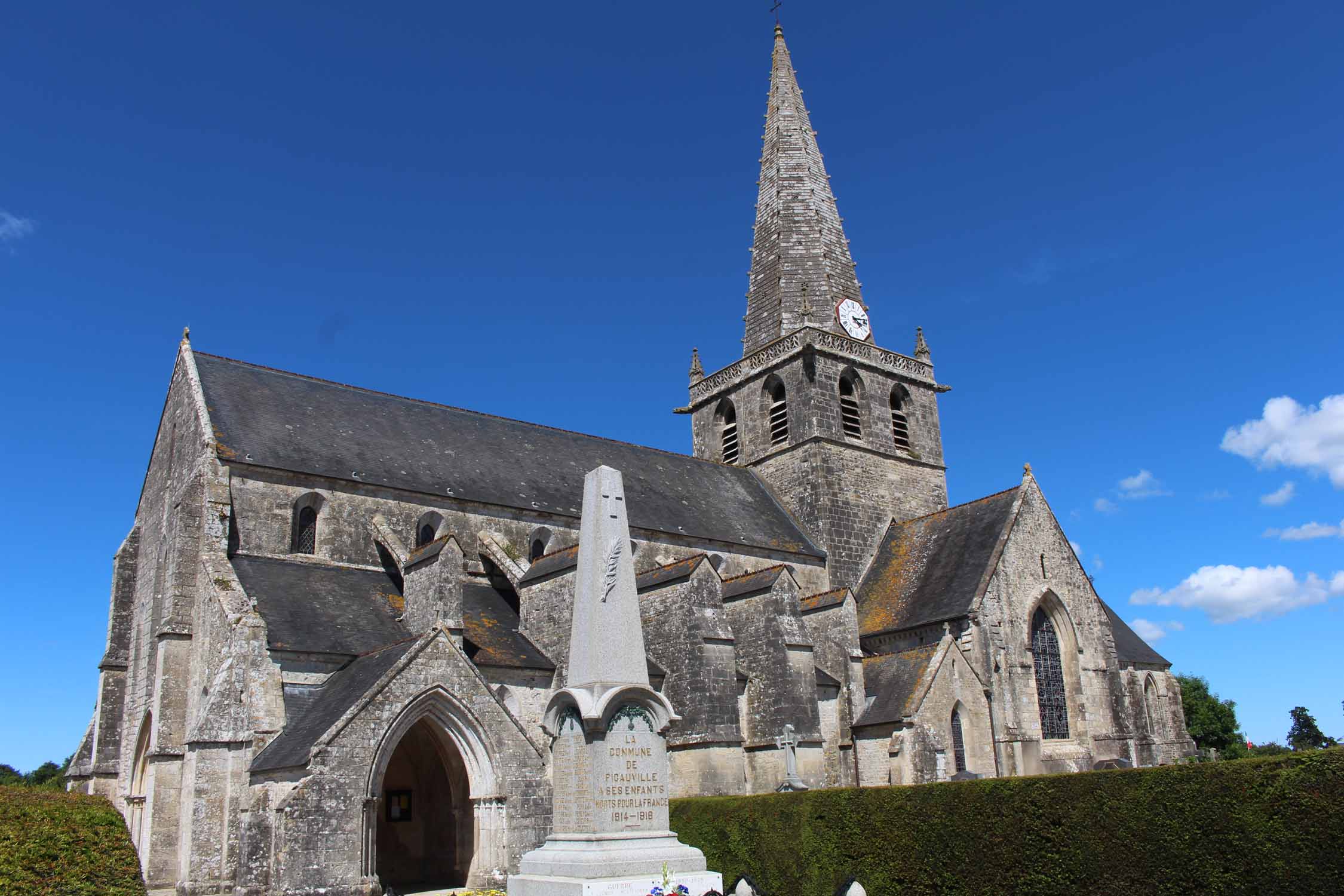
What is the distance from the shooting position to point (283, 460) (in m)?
21.4

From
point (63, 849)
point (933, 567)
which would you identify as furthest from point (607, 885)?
point (933, 567)

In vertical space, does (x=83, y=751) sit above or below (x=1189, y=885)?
above

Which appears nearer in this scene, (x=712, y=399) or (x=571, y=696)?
(x=571, y=696)

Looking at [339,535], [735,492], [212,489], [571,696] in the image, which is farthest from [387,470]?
[571,696]

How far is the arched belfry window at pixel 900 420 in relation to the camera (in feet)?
110

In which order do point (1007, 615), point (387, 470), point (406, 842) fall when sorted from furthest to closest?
point (1007, 615) → point (387, 470) → point (406, 842)

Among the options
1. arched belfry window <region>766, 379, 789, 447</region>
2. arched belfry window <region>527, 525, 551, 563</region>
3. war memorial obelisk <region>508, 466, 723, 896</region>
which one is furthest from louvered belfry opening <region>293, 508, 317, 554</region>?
arched belfry window <region>766, 379, 789, 447</region>

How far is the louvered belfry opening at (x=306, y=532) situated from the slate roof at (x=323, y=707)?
14.3ft

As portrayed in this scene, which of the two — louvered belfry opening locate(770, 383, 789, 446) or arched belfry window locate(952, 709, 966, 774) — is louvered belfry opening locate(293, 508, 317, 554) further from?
louvered belfry opening locate(770, 383, 789, 446)

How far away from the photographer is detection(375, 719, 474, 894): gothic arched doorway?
19.2 m

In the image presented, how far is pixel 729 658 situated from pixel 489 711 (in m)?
5.33

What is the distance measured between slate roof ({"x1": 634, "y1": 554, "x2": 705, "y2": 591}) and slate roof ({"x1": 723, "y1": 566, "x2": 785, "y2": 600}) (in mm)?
1597

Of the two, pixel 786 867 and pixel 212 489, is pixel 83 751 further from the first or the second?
pixel 786 867

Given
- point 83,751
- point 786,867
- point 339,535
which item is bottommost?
point 786,867
